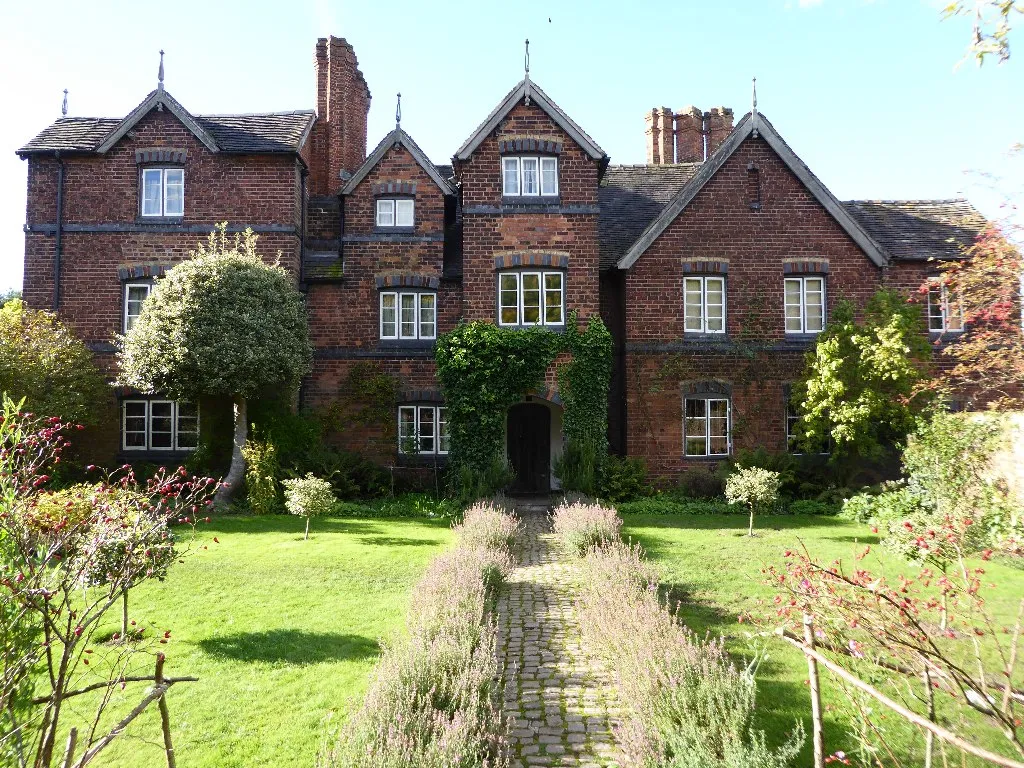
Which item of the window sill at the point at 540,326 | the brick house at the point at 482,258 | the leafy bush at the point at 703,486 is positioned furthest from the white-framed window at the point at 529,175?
the leafy bush at the point at 703,486

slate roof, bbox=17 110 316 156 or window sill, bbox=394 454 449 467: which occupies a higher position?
slate roof, bbox=17 110 316 156

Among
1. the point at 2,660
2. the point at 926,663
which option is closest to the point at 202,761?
the point at 2,660

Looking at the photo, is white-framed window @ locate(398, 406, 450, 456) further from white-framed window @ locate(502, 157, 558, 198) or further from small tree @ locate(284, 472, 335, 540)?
white-framed window @ locate(502, 157, 558, 198)

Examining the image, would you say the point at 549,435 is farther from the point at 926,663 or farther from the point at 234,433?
the point at 926,663

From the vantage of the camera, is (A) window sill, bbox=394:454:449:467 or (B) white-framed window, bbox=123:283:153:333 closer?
(B) white-framed window, bbox=123:283:153:333

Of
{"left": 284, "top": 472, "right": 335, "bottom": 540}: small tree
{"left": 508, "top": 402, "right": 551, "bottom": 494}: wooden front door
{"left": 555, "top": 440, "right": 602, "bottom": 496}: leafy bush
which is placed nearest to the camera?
{"left": 284, "top": 472, "right": 335, "bottom": 540}: small tree

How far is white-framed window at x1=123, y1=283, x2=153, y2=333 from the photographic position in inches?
773

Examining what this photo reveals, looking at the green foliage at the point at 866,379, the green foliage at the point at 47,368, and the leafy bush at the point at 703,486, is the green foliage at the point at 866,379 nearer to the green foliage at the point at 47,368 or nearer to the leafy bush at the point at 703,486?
the leafy bush at the point at 703,486

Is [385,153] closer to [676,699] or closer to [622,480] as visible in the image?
[622,480]

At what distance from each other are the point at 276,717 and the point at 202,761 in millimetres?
808

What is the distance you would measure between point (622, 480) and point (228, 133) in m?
14.5

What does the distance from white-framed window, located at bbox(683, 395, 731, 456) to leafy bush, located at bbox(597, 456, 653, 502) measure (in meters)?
1.81

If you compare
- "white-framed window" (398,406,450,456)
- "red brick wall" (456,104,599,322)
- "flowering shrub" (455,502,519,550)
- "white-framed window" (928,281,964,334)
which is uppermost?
"red brick wall" (456,104,599,322)

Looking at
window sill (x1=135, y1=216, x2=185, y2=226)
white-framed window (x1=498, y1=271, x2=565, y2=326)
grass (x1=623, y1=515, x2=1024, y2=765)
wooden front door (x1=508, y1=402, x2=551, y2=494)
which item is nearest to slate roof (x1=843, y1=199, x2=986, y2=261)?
grass (x1=623, y1=515, x2=1024, y2=765)
